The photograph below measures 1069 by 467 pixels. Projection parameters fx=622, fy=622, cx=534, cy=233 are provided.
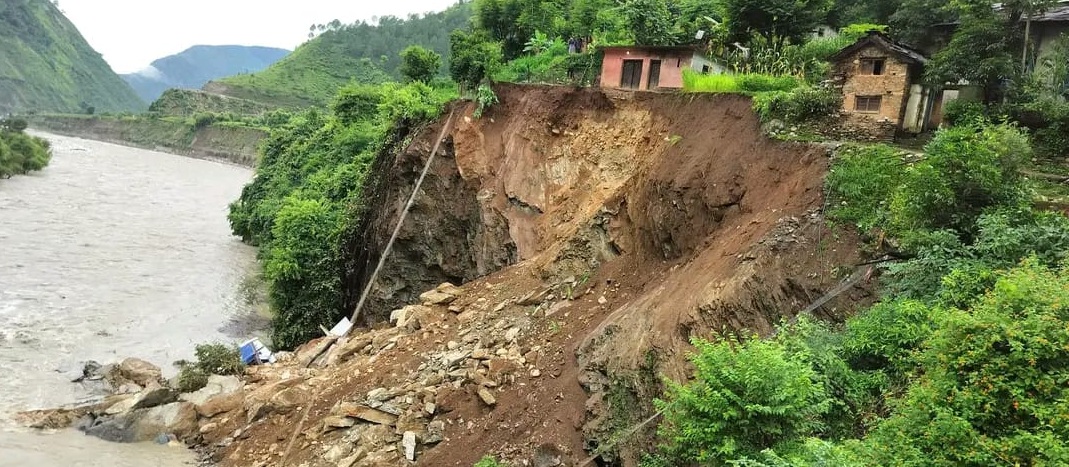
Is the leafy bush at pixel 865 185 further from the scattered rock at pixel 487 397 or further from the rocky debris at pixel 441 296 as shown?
the rocky debris at pixel 441 296

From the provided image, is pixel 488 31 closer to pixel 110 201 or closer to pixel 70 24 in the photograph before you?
pixel 110 201

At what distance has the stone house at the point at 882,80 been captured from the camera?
575 inches

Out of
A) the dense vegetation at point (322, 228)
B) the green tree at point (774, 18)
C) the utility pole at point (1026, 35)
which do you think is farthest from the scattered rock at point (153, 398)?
the utility pole at point (1026, 35)

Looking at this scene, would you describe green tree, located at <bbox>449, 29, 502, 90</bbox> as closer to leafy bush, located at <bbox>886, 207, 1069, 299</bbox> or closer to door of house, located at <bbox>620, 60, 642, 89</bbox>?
door of house, located at <bbox>620, 60, 642, 89</bbox>

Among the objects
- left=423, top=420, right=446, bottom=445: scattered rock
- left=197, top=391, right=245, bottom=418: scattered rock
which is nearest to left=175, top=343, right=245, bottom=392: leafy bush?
left=197, top=391, right=245, bottom=418: scattered rock

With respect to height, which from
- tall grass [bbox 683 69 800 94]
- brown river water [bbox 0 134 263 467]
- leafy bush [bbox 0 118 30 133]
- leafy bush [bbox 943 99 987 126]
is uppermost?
tall grass [bbox 683 69 800 94]

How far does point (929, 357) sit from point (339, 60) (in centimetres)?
13599

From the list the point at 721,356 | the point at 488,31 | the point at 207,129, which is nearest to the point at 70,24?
the point at 207,129

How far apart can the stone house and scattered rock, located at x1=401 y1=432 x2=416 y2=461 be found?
1186 centimetres

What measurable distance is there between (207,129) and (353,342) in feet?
328

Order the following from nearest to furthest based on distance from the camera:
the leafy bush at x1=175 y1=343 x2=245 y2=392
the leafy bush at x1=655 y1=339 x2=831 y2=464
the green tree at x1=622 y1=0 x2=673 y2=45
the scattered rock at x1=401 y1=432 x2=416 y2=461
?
the leafy bush at x1=655 y1=339 x2=831 y2=464, the scattered rock at x1=401 y1=432 x2=416 y2=461, the leafy bush at x1=175 y1=343 x2=245 y2=392, the green tree at x1=622 y1=0 x2=673 y2=45

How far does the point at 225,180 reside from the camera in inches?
2958

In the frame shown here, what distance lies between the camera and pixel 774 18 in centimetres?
2155

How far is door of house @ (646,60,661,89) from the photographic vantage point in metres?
19.7
